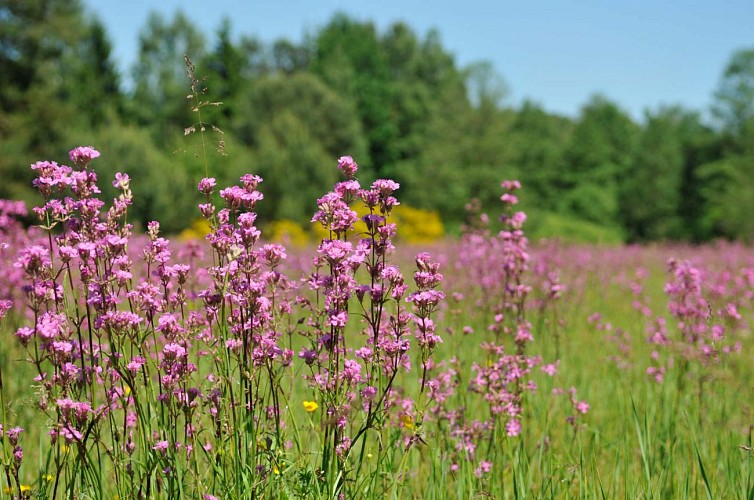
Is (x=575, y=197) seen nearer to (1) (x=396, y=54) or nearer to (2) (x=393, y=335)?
(1) (x=396, y=54)

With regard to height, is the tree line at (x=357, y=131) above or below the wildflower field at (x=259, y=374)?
above

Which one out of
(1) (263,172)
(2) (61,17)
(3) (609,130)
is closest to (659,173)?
(3) (609,130)

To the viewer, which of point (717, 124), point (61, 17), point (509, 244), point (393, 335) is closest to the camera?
point (393, 335)

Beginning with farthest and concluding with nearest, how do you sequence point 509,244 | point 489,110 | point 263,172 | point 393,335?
point 489,110 < point 263,172 < point 509,244 < point 393,335

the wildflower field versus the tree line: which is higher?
the tree line

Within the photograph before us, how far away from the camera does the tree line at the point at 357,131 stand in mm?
28625

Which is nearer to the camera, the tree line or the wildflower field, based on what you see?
the wildflower field

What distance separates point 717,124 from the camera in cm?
4631

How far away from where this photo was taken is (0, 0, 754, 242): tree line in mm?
28625

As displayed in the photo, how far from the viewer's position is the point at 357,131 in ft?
133

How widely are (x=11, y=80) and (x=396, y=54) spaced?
106 feet

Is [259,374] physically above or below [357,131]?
below

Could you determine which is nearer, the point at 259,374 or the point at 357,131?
the point at 259,374

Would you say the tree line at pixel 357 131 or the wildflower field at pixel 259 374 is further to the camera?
the tree line at pixel 357 131
